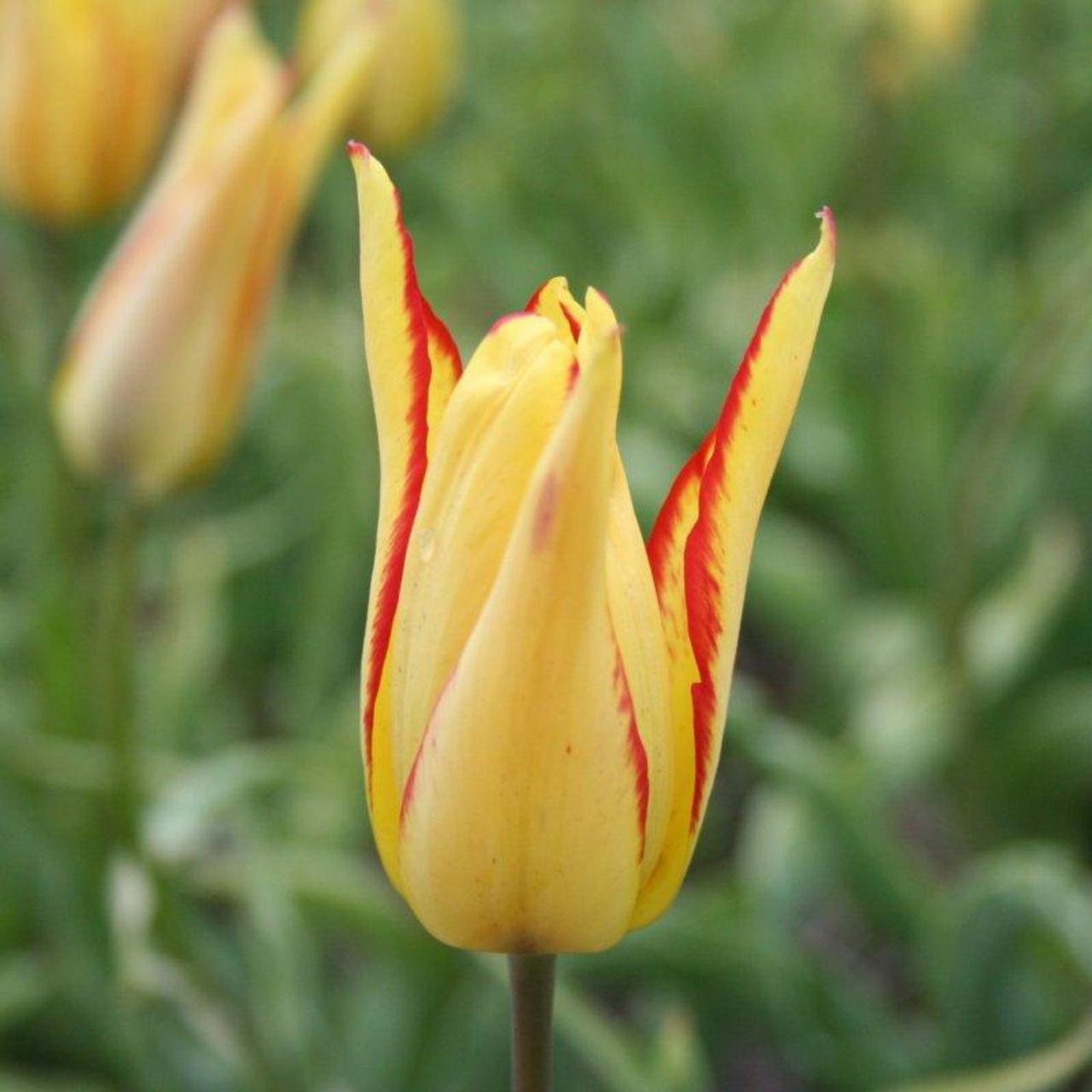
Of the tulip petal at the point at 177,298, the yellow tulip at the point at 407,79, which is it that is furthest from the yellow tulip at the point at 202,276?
the yellow tulip at the point at 407,79

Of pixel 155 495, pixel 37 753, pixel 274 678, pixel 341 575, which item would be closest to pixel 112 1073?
pixel 37 753

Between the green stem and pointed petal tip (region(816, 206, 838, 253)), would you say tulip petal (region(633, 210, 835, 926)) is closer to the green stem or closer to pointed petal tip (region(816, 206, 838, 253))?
pointed petal tip (region(816, 206, 838, 253))

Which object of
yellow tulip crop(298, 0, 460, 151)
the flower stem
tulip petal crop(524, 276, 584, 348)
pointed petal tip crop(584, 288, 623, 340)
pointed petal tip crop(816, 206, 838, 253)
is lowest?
the flower stem

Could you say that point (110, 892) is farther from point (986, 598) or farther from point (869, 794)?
point (986, 598)

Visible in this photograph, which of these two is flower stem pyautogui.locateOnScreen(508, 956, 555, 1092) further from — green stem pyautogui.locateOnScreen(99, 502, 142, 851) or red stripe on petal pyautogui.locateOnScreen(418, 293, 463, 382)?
green stem pyautogui.locateOnScreen(99, 502, 142, 851)

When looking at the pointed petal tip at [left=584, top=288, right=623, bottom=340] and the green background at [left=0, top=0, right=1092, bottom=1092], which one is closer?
the pointed petal tip at [left=584, top=288, right=623, bottom=340]

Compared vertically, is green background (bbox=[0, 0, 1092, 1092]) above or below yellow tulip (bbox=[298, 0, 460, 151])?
below

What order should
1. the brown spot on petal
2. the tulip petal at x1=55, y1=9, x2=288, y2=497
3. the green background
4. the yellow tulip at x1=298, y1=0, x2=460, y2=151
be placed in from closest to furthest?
the brown spot on petal < the tulip petal at x1=55, y1=9, x2=288, y2=497 < the green background < the yellow tulip at x1=298, y1=0, x2=460, y2=151

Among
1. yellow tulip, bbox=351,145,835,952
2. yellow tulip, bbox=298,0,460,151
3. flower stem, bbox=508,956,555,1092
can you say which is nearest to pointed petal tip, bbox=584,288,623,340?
yellow tulip, bbox=351,145,835,952

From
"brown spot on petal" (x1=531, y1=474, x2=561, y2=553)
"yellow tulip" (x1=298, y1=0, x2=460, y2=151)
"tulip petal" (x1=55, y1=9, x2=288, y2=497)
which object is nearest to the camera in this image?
"brown spot on petal" (x1=531, y1=474, x2=561, y2=553)

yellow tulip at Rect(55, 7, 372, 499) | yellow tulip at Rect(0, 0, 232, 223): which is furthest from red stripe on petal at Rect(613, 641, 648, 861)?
yellow tulip at Rect(0, 0, 232, 223)

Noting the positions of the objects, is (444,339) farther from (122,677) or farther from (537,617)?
(122,677)
